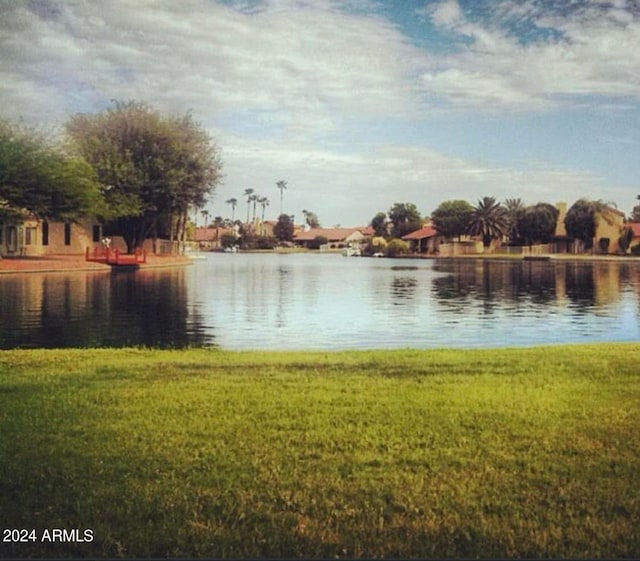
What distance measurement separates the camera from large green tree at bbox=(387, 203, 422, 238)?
65.2 feet

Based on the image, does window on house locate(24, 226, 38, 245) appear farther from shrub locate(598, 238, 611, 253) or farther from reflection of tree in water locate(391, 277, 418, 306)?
shrub locate(598, 238, 611, 253)

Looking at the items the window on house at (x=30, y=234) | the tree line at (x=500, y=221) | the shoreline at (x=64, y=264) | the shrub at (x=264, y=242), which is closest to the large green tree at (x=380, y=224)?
the tree line at (x=500, y=221)

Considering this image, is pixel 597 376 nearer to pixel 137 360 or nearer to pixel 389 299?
pixel 137 360

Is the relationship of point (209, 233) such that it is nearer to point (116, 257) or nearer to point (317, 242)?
point (116, 257)

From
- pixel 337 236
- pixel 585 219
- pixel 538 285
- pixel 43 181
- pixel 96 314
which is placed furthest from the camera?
pixel 337 236

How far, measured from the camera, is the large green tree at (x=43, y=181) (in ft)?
79.8

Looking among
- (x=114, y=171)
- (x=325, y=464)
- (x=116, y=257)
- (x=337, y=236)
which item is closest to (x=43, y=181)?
(x=116, y=257)

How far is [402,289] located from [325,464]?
16.2 metres

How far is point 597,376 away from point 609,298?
1231cm

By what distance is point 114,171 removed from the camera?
2256 centimetres

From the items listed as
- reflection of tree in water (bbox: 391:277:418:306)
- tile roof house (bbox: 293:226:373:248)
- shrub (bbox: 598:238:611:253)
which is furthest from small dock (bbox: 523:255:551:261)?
tile roof house (bbox: 293:226:373:248)

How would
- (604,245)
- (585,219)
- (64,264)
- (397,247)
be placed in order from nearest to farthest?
(585,219)
(604,245)
(397,247)
(64,264)

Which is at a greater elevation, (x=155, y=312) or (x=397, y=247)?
(x=397, y=247)

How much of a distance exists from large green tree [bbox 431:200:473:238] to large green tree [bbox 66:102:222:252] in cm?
702
